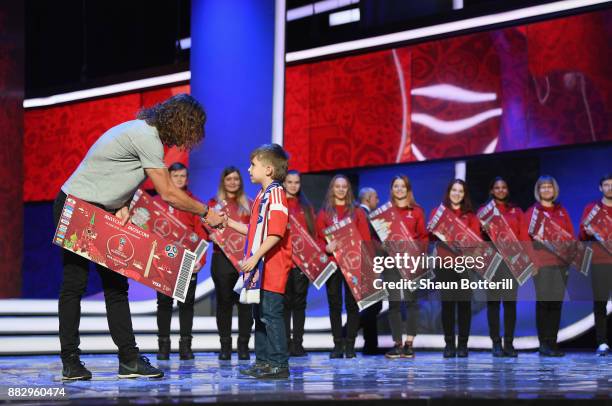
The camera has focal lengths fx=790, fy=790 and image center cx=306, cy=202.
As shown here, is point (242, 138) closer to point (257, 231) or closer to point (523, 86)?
point (523, 86)

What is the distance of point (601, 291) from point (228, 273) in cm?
317

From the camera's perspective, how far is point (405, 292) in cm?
653

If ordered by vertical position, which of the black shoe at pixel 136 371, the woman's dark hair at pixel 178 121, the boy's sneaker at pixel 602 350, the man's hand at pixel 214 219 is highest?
the woman's dark hair at pixel 178 121

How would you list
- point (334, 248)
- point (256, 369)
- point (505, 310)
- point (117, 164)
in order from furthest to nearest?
point (505, 310) < point (334, 248) < point (256, 369) < point (117, 164)

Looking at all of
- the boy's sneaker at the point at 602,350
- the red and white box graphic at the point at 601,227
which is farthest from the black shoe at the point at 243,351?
the red and white box graphic at the point at 601,227

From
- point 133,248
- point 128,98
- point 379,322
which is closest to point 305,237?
point 379,322

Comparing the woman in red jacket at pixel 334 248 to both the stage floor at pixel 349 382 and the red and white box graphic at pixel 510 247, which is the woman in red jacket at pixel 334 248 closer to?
the stage floor at pixel 349 382

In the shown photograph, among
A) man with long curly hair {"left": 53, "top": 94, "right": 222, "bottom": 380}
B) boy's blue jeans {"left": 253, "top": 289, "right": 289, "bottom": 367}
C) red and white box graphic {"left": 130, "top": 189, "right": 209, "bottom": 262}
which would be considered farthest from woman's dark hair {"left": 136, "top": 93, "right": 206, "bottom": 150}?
red and white box graphic {"left": 130, "top": 189, "right": 209, "bottom": 262}

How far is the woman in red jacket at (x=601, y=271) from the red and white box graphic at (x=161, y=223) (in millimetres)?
3274

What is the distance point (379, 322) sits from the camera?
312 inches

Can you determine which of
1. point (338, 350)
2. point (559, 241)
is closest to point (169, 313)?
point (338, 350)

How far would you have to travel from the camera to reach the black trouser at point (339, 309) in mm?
6438

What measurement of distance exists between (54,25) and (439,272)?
9506 mm

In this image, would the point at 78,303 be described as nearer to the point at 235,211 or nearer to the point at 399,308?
the point at 235,211
